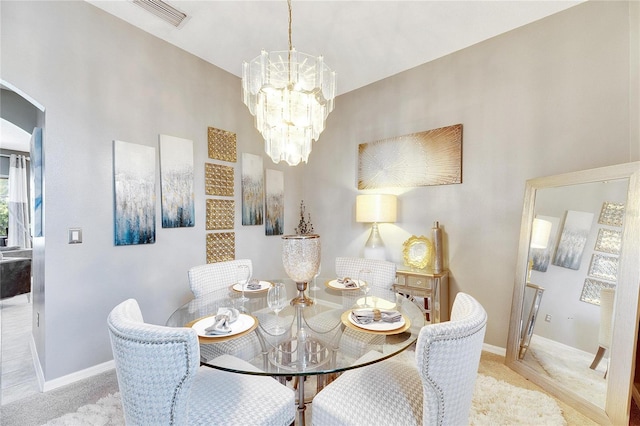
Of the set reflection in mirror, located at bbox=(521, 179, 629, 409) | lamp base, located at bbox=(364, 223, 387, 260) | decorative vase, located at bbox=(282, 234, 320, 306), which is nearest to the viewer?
decorative vase, located at bbox=(282, 234, 320, 306)

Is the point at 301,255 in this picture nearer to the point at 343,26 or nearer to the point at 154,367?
the point at 154,367

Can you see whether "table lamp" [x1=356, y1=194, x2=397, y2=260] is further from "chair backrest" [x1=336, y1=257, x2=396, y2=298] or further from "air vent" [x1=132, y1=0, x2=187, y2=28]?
"air vent" [x1=132, y1=0, x2=187, y2=28]

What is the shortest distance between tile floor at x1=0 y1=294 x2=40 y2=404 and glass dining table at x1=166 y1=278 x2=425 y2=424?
1.59 meters

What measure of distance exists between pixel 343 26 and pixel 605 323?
297 cm

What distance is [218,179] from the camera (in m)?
3.03

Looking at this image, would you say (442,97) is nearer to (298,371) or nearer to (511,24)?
(511,24)

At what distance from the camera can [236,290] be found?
194 cm

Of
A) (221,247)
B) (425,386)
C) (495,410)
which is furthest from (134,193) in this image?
(495,410)

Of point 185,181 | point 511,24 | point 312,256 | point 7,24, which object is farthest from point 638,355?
point 7,24

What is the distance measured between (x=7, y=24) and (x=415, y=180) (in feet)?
11.6

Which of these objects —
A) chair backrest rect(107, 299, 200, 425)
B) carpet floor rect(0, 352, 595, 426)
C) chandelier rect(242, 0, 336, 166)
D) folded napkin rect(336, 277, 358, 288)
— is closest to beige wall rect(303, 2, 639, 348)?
carpet floor rect(0, 352, 595, 426)

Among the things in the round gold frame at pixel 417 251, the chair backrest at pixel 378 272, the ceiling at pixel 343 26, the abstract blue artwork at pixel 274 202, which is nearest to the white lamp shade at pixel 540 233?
the round gold frame at pixel 417 251

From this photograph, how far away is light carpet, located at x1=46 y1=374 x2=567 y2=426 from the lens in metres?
1.65

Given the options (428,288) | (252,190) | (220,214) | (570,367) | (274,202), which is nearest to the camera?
(570,367)
